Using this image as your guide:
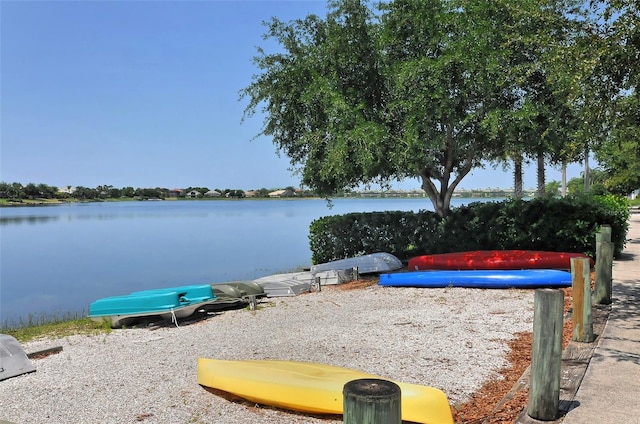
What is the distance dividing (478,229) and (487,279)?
342 centimetres

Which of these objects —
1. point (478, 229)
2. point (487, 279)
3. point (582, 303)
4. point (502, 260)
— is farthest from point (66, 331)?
point (478, 229)

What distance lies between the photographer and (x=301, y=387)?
4.44 m

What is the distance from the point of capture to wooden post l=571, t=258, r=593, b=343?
582 cm

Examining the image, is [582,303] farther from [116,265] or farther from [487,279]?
[116,265]

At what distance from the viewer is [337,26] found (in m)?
12.8

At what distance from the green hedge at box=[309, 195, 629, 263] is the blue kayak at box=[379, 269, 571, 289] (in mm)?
2514

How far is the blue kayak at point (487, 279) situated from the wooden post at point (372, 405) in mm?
8272

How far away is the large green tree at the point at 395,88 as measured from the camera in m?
11.2

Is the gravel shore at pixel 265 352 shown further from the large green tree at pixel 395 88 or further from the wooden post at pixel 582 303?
the large green tree at pixel 395 88

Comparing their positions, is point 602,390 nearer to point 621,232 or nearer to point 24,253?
point 621,232

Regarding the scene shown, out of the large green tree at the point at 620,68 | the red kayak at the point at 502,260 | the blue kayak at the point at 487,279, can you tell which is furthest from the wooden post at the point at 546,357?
the red kayak at the point at 502,260

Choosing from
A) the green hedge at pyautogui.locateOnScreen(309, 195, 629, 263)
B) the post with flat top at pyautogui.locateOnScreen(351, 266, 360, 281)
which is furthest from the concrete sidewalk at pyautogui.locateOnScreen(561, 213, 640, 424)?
the post with flat top at pyautogui.locateOnScreen(351, 266, 360, 281)

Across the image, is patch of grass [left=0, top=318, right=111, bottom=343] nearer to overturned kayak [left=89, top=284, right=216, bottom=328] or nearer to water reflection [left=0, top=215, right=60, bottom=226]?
overturned kayak [left=89, top=284, right=216, bottom=328]

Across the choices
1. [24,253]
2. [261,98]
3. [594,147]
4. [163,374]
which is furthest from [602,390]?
[24,253]
